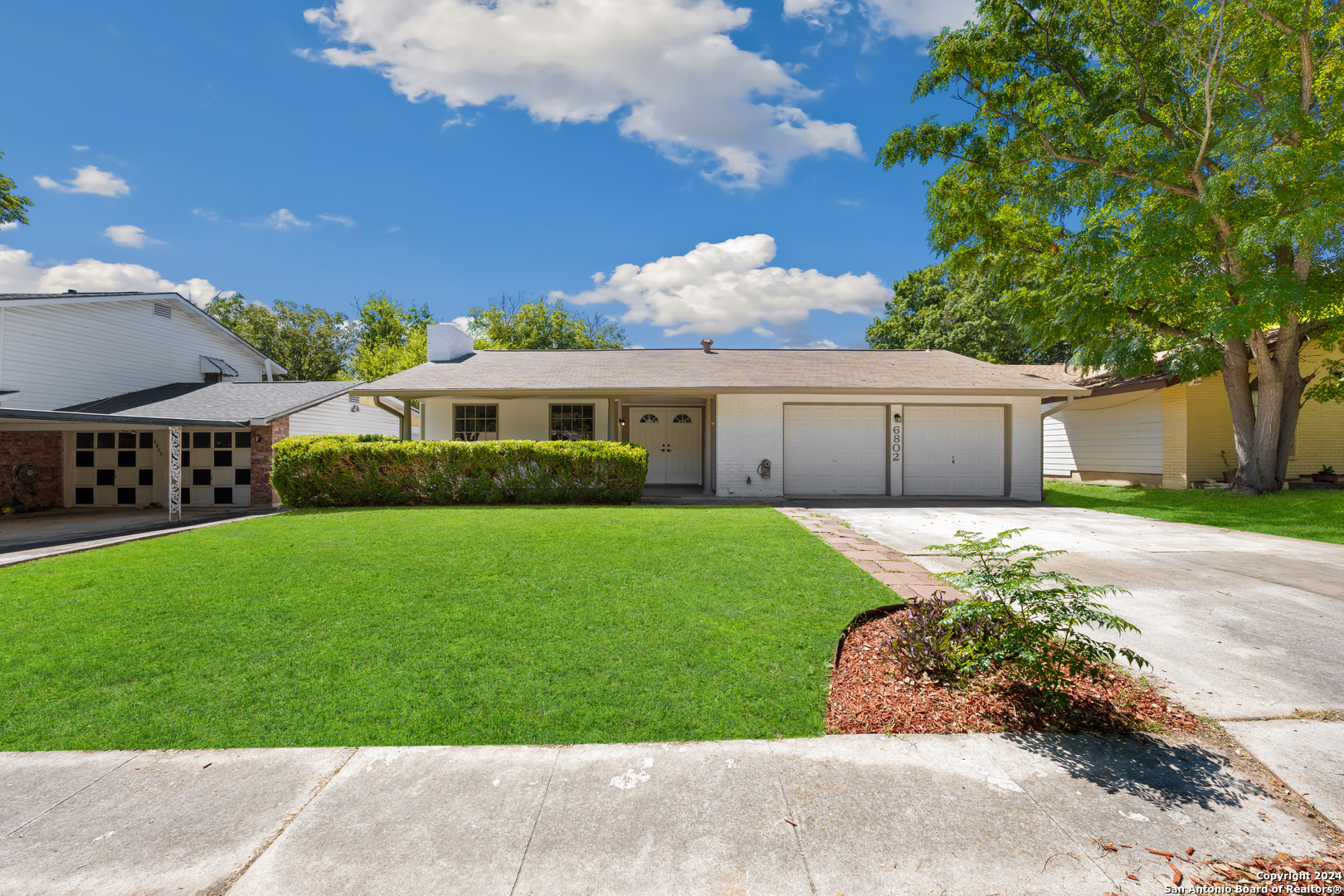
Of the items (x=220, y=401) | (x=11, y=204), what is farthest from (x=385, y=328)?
(x=220, y=401)

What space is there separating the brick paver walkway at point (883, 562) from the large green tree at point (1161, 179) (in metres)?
7.93

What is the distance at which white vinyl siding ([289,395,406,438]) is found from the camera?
13.0 m

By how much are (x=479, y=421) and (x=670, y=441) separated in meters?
5.04

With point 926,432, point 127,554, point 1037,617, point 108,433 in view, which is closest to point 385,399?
point 108,433

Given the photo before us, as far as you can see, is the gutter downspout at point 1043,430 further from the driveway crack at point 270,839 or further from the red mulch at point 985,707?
the driveway crack at point 270,839

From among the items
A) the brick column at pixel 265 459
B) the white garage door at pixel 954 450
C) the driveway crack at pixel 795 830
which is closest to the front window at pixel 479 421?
the brick column at pixel 265 459

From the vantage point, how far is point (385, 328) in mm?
35438

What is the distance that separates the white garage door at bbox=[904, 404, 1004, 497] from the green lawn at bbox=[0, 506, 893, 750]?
7673 mm

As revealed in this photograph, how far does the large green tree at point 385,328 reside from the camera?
32312mm

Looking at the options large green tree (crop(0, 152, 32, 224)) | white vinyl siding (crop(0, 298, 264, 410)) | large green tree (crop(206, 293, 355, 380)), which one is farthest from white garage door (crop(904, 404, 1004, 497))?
large green tree (crop(206, 293, 355, 380))

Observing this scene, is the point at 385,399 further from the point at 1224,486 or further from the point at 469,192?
the point at 1224,486

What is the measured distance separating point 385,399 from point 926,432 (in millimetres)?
13573

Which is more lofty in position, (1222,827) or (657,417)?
(657,417)

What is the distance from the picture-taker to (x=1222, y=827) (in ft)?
6.72
